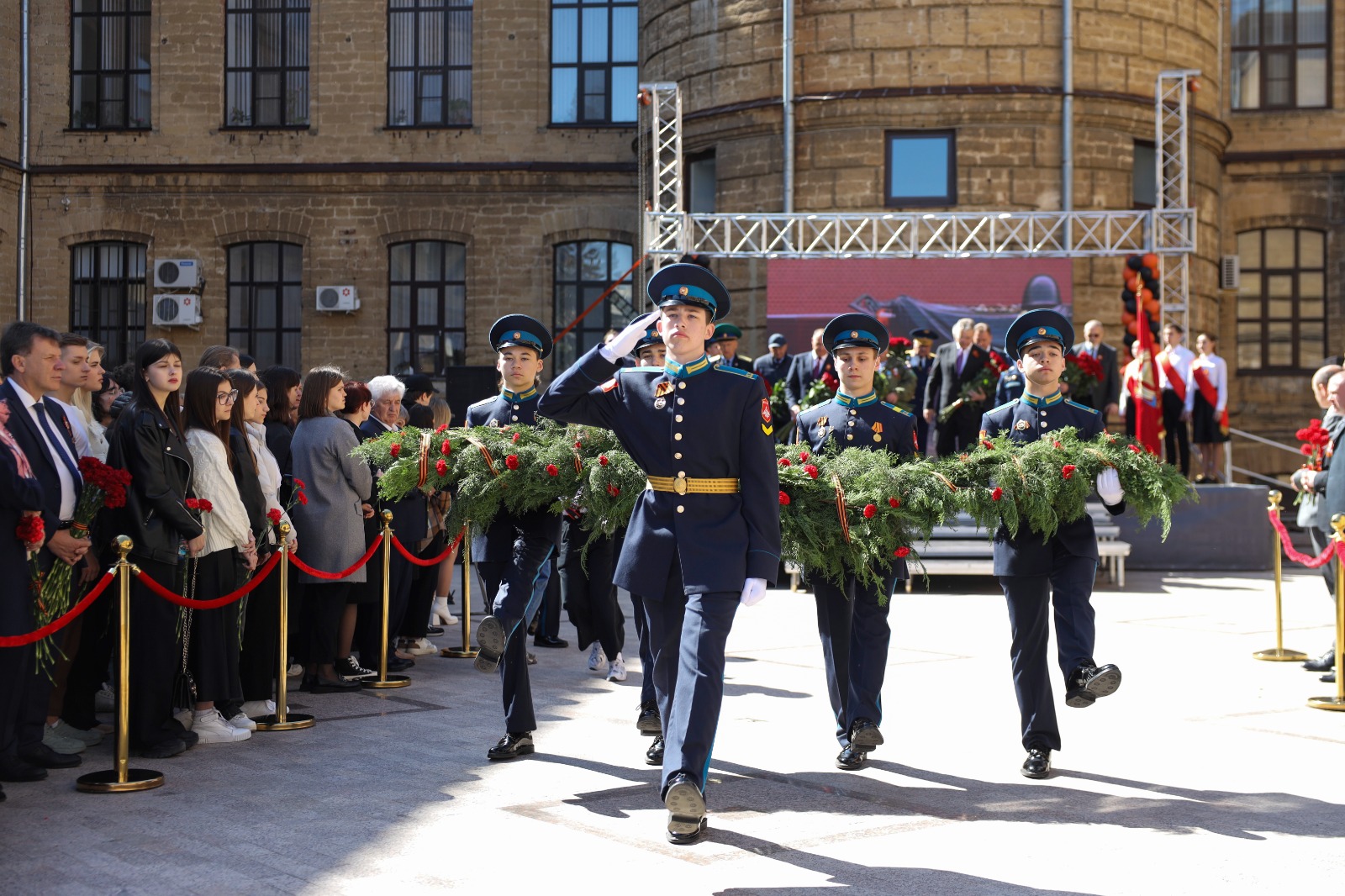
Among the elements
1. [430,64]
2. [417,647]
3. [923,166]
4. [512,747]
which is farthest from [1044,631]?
[430,64]

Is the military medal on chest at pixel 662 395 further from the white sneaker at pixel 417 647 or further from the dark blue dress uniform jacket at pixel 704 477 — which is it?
the white sneaker at pixel 417 647

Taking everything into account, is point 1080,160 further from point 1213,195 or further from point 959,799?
point 959,799

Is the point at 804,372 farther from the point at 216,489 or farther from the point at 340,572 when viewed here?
the point at 216,489

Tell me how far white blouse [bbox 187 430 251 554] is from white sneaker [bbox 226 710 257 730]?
0.86m

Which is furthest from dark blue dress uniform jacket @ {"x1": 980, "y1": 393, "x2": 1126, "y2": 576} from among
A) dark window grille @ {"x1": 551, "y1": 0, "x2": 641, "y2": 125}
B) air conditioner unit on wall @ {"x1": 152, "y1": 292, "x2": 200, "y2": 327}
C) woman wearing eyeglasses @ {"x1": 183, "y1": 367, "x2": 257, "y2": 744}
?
air conditioner unit on wall @ {"x1": 152, "y1": 292, "x2": 200, "y2": 327}

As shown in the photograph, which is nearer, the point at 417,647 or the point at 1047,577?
the point at 1047,577

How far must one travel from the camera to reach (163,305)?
26.5 metres

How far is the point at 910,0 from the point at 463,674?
14484 mm

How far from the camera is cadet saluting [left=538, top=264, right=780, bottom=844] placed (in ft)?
17.7

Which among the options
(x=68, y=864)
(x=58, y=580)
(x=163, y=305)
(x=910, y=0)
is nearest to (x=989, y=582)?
(x=910, y=0)

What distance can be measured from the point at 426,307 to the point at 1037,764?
69.9ft

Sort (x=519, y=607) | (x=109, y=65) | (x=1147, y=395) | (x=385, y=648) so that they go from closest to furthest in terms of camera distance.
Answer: (x=519, y=607)
(x=385, y=648)
(x=1147, y=395)
(x=109, y=65)

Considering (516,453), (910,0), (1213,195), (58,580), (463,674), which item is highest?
(910,0)

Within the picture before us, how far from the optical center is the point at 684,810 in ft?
16.8
